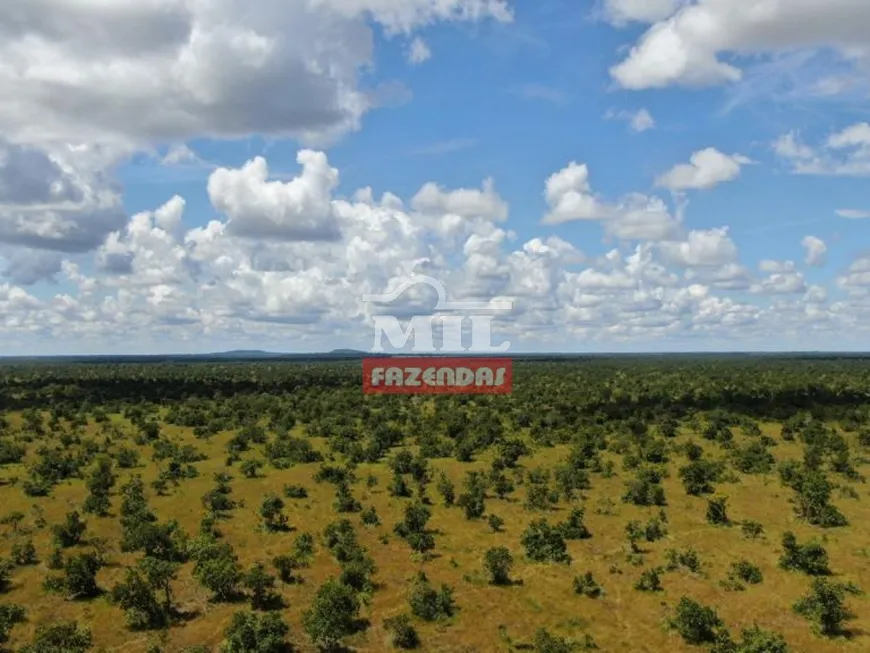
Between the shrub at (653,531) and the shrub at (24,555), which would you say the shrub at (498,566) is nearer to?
the shrub at (653,531)

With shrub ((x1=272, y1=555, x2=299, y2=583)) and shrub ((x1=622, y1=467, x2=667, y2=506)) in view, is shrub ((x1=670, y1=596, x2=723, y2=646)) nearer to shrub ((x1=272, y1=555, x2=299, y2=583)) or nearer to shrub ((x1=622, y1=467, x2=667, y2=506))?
shrub ((x1=622, y1=467, x2=667, y2=506))

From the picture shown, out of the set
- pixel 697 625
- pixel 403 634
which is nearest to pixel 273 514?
pixel 403 634

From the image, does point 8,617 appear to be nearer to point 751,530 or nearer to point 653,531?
point 653,531

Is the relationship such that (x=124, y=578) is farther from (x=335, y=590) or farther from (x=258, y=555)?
(x=335, y=590)

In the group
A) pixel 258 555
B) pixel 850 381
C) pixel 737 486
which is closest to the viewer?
pixel 258 555

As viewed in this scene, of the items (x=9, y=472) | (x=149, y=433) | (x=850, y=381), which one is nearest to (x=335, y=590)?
(x=9, y=472)

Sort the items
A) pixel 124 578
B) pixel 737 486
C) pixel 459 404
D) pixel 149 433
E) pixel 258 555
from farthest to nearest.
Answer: pixel 459 404, pixel 149 433, pixel 737 486, pixel 258 555, pixel 124 578

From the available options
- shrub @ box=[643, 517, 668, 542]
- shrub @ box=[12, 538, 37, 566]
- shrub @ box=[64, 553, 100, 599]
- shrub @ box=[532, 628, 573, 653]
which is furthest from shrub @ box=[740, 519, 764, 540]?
shrub @ box=[12, 538, 37, 566]

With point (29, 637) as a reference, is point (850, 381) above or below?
above
